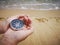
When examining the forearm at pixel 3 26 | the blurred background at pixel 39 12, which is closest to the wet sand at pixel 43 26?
the blurred background at pixel 39 12

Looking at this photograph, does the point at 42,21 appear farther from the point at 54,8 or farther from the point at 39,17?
the point at 54,8

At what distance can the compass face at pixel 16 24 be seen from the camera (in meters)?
1.54

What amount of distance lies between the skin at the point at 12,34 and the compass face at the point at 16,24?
4 centimetres

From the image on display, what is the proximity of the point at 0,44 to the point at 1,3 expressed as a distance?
0.50 meters

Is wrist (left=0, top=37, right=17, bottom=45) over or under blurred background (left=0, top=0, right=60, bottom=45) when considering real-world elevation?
under

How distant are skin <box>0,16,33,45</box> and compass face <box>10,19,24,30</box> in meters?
0.04

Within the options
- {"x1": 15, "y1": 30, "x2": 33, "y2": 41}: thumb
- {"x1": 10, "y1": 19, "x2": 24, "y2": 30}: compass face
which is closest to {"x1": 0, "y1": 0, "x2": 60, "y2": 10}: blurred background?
{"x1": 10, "y1": 19, "x2": 24, "y2": 30}: compass face

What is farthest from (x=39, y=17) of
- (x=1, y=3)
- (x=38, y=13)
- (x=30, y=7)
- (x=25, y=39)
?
(x=1, y=3)

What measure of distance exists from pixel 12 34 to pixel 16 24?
122 mm

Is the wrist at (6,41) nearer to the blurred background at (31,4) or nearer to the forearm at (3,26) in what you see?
the forearm at (3,26)

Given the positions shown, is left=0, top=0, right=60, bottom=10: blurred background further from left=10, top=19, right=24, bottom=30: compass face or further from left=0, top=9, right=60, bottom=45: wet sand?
left=10, top=19, right=24, bottom=30: compass face

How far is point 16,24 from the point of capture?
1.55 metres

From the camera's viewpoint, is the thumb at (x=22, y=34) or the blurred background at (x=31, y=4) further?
the blurred background at (x=31, y=4)

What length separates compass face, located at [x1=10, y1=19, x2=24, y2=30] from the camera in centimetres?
154
